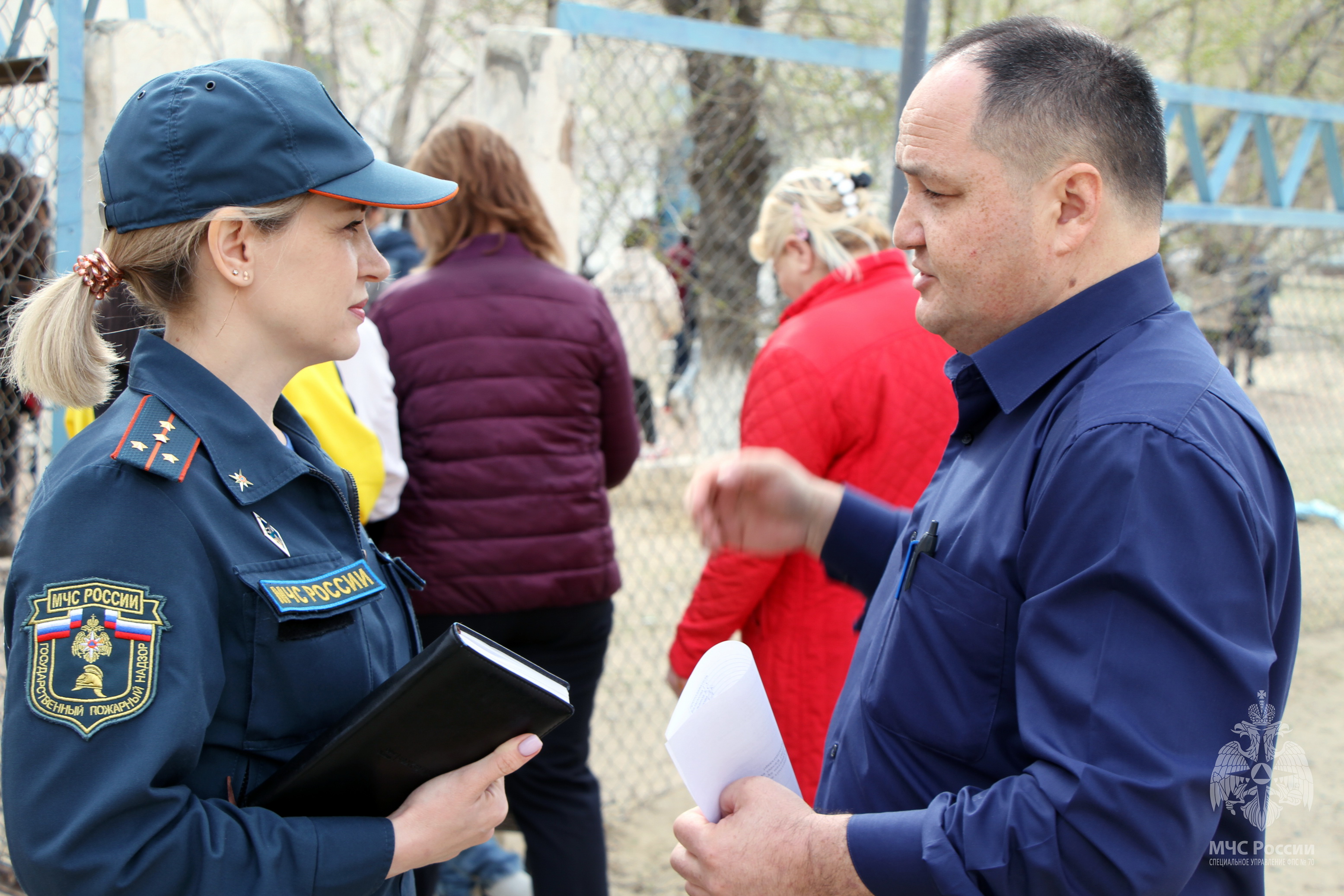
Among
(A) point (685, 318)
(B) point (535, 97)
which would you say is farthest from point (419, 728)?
(A) point (685, 318)

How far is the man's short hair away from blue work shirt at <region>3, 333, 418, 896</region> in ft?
3.38

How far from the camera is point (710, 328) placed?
5801 millimetres

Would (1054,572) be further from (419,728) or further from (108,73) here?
(108,73)

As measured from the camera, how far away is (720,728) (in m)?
1.30

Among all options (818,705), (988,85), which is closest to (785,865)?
(988,85)

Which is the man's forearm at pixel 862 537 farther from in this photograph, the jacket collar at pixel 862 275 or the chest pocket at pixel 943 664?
the jacket collar at pixel 862 275

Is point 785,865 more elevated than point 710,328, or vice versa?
point 785,865

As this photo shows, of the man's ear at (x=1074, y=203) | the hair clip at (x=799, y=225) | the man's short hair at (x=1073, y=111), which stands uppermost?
the man's short hair at (x=1073, y=111)

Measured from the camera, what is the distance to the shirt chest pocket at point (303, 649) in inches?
48.8

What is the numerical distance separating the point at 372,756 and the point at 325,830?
11 centimetres

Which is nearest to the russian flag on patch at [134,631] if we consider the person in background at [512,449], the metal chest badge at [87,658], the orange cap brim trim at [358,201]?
the metal chest badge at [87,658]

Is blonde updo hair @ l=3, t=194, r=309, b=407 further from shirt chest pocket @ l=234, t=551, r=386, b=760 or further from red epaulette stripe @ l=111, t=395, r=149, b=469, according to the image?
shirt chest pocket @ l=234, t=551, r=386, b=760

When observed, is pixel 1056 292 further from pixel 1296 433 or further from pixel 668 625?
pixel 1296 433

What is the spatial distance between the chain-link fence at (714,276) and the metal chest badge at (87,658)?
2503 millimetres
